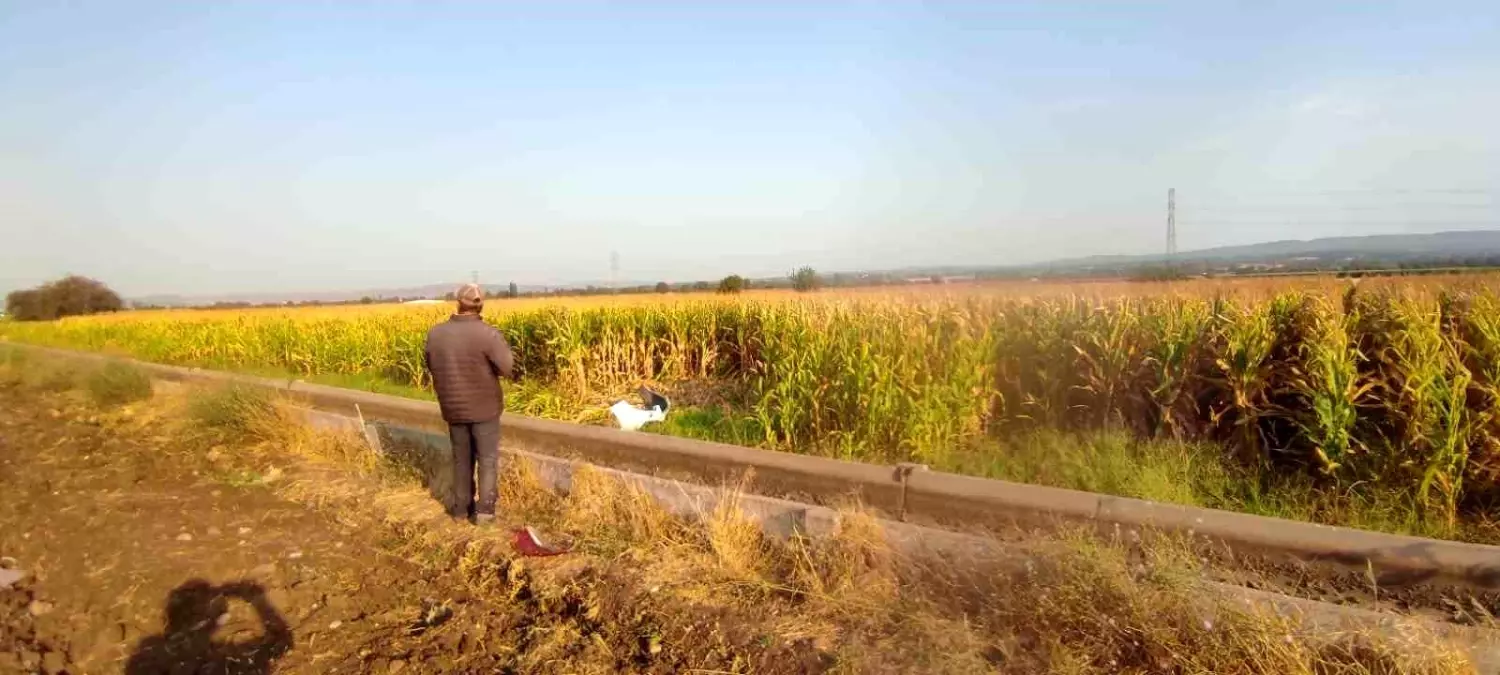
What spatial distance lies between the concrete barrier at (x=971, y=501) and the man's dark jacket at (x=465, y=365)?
1.22 metres

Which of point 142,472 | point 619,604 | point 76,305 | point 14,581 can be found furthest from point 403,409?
point 76,305

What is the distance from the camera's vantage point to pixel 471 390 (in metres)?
5.91

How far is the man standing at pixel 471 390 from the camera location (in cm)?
589

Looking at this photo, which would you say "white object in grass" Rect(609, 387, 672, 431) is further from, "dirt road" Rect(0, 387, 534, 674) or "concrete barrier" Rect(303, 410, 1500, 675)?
"dirt road" Rect(0, 387, 534, 674)

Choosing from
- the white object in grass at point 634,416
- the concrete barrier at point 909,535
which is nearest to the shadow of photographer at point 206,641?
the concrete barrier at point 909,535

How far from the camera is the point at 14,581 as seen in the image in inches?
212

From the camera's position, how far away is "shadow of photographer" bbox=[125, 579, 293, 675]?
13.4ft

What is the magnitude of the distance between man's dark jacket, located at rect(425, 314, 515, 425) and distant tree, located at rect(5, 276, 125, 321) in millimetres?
71120

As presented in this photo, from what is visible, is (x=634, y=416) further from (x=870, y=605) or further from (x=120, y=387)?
(x=120, y=387)

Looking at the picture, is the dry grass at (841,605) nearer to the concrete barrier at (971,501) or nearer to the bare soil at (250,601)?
the bare soil at (250,601)

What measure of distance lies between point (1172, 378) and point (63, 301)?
262ft

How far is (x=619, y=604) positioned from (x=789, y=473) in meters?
1.66

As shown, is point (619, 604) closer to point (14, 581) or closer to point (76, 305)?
point (14, 581)

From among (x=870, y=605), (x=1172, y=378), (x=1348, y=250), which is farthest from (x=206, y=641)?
(x=1348, y=250)
